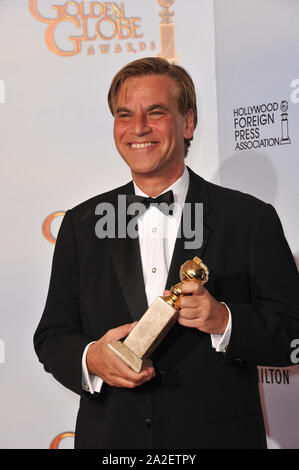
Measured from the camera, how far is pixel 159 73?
7.63ft

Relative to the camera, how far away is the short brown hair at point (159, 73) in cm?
231

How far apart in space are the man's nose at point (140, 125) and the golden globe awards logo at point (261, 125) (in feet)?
2.44

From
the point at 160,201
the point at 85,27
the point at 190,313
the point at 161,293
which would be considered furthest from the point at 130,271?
the point at 85,27

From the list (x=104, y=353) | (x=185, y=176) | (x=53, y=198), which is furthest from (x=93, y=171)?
(x=104, y=353)

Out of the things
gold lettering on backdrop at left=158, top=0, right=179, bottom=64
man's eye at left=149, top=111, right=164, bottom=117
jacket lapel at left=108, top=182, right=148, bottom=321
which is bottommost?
jacket lapel at left=108, top=182, right=148, bottom=321

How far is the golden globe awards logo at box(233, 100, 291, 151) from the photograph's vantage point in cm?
279

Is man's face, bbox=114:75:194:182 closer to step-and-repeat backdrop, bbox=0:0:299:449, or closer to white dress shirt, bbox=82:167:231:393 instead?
white dress shirt, bbox=82:167:231:393

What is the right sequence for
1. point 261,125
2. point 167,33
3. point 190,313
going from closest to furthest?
point 190,313 < point 261,125 < point 167,33

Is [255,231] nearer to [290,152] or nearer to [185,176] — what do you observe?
[185,176]

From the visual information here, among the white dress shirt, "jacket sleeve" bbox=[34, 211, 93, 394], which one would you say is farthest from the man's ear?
"jacket sleeve" bbox=[34, 211, 93, 394]

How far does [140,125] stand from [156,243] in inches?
16.5

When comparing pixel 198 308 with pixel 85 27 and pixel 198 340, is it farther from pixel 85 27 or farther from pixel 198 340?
pixel 85 27

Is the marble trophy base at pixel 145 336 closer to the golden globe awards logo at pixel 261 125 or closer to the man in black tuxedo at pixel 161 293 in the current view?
the man in black tuxedo at pixel 161 293

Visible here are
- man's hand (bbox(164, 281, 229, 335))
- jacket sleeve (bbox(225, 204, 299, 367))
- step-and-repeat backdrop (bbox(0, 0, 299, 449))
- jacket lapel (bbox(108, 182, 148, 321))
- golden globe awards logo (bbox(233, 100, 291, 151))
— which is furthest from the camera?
step-and-repeat backdrop (bbox(0, 0, 299, 449))
